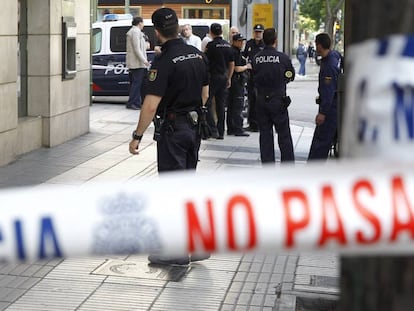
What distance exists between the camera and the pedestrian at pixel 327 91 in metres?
9.77

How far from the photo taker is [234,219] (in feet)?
5.99

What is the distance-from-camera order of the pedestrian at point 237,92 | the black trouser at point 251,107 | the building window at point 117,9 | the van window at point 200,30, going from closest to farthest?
the pedestrian at point 237,92, the black trouser at point 251,107, the van window at point 200,30, the building window at point 117,9

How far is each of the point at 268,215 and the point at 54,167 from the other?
904 cm

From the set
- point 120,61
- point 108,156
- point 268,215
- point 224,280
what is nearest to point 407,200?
point 268,215

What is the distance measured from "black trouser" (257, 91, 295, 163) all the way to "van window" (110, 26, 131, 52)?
10.8m

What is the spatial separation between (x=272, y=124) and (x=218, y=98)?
3.76 metres

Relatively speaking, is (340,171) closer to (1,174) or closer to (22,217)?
(22,217)

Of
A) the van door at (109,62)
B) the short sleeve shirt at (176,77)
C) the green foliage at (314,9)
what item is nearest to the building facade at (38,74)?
the short sleeve shirt at (176,77)

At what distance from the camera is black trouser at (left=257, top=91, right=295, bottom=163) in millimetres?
10047

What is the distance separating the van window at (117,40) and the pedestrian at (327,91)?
443 inches

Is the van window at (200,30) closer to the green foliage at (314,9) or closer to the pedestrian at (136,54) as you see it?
the pedestrian at (136,54)

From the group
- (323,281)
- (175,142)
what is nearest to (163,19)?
(175,142)

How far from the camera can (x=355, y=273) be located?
6.76 ft

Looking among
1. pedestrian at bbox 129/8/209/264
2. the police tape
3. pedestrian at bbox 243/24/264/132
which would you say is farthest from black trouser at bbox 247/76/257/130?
the police tape
